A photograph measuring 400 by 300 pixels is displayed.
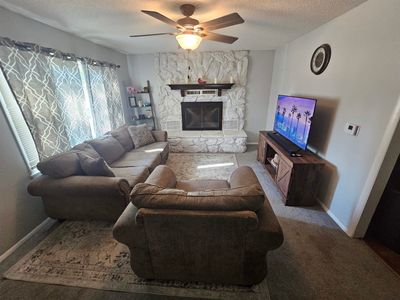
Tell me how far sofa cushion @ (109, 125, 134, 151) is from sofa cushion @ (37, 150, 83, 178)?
111 centimetres

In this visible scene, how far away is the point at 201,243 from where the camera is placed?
4.18 feet

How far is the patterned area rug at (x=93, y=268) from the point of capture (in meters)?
1.43

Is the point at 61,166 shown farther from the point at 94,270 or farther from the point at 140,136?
the point at 140,136

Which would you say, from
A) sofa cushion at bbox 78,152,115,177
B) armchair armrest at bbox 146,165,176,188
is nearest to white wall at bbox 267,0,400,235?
armchair armrest at bbox 146,165,176,188

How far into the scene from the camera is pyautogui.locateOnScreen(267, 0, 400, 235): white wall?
158 cm

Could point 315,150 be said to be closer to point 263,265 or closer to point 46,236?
point 263,265

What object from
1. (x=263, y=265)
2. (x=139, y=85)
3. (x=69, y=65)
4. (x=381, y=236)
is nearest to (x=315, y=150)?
(x=381, y=236)

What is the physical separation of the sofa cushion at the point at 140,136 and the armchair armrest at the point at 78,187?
1.59 meters

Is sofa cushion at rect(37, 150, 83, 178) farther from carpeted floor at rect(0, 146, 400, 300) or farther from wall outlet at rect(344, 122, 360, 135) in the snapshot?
wall outlet at rect(344, 122, 360, 135)

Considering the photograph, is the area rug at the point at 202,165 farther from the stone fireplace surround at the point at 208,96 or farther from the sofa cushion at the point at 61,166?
the sofa cushion at the point at 61,166

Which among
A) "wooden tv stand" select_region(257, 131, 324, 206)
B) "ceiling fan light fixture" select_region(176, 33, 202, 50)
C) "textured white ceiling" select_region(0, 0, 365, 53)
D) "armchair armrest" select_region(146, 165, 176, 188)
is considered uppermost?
"textured white ceiling" select_region(0, 0, 365, 53)

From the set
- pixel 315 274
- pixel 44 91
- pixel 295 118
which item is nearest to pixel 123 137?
pixel 44 91

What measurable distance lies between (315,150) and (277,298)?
2048mm

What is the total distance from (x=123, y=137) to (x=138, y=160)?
720mm
